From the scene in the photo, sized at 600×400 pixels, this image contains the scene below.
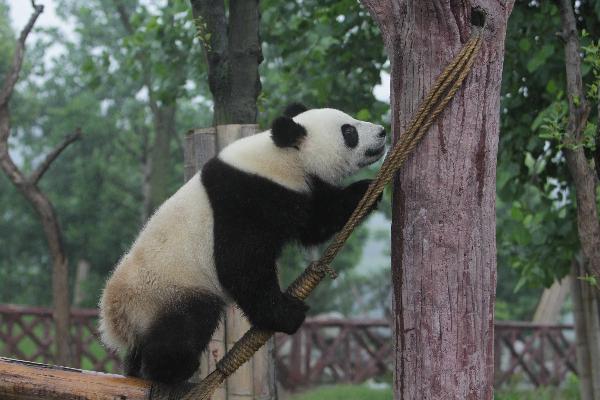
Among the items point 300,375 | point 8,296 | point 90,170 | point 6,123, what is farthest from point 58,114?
point 6,123

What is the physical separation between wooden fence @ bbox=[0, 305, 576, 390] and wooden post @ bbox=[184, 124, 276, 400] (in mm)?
6466

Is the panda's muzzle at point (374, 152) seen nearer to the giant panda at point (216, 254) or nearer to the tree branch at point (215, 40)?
the giant panda at point (216, 254)

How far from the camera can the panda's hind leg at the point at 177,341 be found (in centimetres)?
268

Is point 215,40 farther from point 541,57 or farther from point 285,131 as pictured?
point 541,57

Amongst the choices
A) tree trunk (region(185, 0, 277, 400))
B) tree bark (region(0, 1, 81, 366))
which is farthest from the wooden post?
tree bark (region(0, 1, 81, 366))

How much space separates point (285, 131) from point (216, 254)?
56 centimetres

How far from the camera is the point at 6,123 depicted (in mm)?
5180

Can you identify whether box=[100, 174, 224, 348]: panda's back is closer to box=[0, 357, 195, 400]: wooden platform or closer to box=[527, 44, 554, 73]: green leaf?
box=[0, 357, 195, 400]: wooden platform

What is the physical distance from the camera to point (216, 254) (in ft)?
9.04

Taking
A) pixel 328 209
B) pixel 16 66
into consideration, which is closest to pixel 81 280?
pixel 16 66

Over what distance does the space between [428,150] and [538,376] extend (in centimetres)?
964

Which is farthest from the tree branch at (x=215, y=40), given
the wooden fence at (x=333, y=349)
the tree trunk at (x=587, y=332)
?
the wooden fence at (x=333, y=349)

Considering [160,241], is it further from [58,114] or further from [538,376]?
[58,114]

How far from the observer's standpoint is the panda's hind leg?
8.79ft
